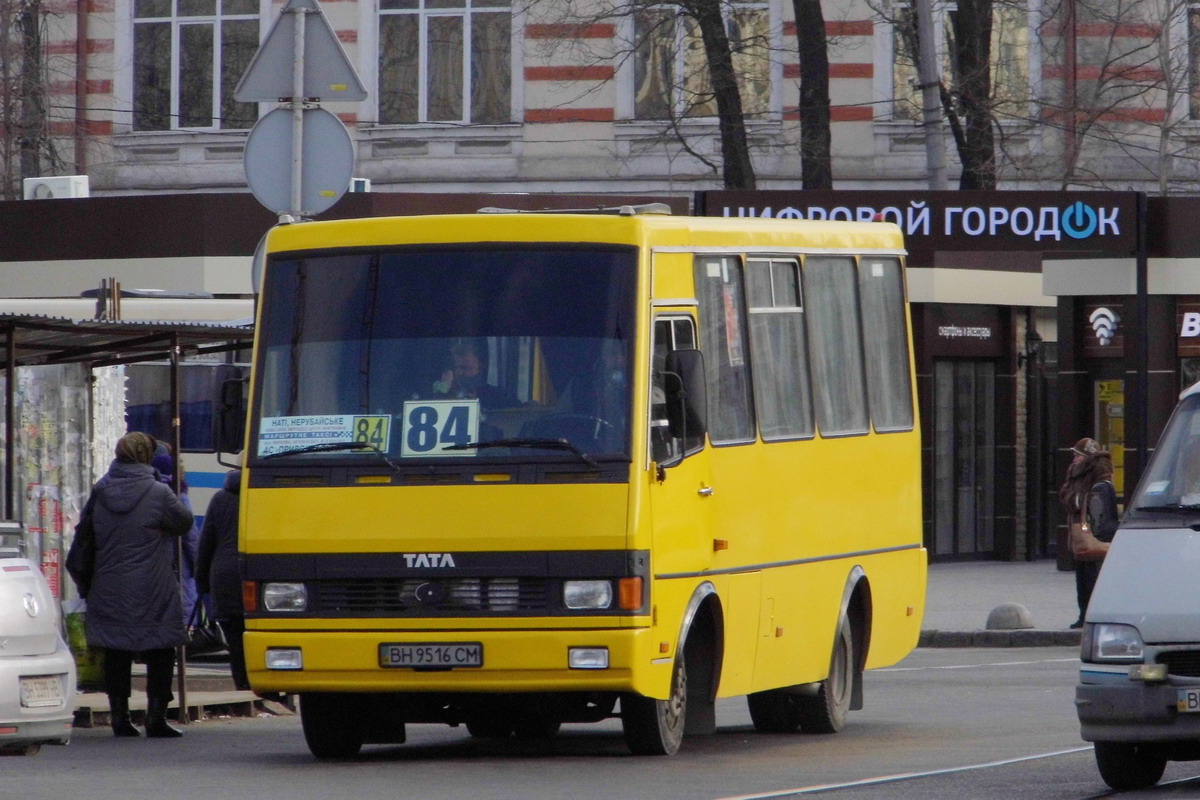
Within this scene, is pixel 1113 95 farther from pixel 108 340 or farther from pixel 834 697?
pixel 108 340

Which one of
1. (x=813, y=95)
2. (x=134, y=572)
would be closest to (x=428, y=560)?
(x=134, y=572)

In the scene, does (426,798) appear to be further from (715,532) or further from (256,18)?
(256,18)

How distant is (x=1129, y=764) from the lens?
33.2 feet

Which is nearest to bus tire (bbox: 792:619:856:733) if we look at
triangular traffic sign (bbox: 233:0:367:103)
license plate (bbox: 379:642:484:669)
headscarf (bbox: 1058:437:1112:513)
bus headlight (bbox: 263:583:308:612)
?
license plate (bbox: 379:642:484:669)

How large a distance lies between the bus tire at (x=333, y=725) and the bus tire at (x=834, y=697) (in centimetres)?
274

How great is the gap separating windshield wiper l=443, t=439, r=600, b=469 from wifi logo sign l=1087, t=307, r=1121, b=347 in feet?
60.9

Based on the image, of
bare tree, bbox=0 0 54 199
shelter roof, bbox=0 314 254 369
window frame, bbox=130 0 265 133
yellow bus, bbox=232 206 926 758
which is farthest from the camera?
window frame, bbox=130 0 265 133

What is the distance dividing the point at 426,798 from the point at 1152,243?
1873 centimetres

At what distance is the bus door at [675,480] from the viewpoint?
1145cm

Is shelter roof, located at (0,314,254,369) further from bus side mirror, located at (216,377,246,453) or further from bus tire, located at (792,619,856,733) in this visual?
bus tire, located at (792,619,856,733)

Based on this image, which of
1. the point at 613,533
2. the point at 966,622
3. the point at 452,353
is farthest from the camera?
the point at 966,622

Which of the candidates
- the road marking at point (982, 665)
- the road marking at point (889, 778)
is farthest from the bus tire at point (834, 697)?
the road marking at point (982, 665)

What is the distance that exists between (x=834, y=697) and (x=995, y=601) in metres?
11.8

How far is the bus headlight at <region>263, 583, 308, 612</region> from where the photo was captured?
454 inches
